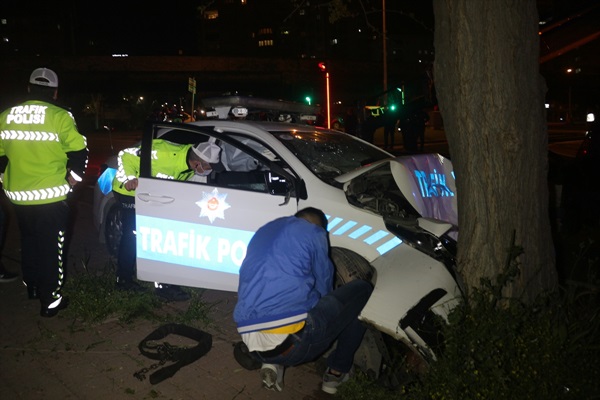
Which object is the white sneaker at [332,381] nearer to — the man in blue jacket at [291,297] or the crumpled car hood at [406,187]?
the man in blue jacket at [291,297]

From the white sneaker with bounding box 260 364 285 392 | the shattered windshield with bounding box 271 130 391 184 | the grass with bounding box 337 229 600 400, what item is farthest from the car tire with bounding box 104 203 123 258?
the grass with bounding box 337 229 600 400

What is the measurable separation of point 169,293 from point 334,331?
2253mm

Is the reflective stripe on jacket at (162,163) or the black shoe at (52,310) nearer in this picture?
the black shoe at (52,310)

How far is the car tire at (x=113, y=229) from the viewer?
6.18 metres

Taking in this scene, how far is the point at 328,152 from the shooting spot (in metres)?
5.20

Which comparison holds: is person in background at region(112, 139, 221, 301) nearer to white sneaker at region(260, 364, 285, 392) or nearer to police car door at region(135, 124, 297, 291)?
police car door at region(135, 124, 297, 291)

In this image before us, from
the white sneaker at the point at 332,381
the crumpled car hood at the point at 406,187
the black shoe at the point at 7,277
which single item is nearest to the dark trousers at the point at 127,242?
the black shoe at the point at 7,277

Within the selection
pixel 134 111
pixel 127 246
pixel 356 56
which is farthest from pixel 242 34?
pixel 127 246

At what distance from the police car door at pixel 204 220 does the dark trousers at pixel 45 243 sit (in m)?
0.67

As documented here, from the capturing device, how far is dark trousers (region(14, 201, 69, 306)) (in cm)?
466

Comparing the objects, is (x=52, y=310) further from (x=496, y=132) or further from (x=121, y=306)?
(x=496, y=132)

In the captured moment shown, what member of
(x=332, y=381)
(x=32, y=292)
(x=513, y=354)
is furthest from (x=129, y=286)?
(x=513, y=354)

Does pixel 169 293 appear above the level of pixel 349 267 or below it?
below

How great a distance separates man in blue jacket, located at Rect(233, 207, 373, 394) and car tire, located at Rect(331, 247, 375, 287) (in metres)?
0.50
